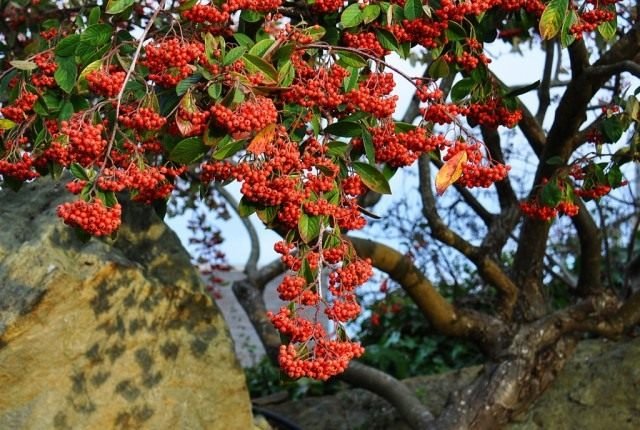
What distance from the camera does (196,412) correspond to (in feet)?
15.2

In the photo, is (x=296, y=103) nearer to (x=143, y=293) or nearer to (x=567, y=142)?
(x=143, y=293)

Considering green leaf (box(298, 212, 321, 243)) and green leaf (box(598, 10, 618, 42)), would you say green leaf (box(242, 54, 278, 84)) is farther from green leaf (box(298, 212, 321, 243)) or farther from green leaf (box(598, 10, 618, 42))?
green leaf (box(598, 10, 618, 42))

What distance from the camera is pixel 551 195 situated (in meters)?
3.96

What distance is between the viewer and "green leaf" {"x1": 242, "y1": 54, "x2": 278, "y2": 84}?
2.87m

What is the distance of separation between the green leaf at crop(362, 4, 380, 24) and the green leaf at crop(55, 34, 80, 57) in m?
0.93

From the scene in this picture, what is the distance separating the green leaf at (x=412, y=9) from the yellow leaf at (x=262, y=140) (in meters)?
0.71

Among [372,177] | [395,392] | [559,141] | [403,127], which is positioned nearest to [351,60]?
[403,127]

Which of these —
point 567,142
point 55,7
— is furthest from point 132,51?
point 567,142

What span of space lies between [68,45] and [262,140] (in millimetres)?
803

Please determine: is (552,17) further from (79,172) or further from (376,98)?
(79,172)

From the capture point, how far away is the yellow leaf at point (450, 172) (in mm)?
2844

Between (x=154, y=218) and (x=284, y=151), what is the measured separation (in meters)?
2.15

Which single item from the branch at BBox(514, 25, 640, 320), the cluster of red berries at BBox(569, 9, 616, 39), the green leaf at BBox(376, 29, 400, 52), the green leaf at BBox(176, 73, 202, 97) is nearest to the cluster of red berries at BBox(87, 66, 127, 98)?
the green leaf at BBox(176, 73, 202, 97)

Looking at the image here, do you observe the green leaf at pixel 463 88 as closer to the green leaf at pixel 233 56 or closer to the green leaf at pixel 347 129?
the green leaf at pixel 347 129
